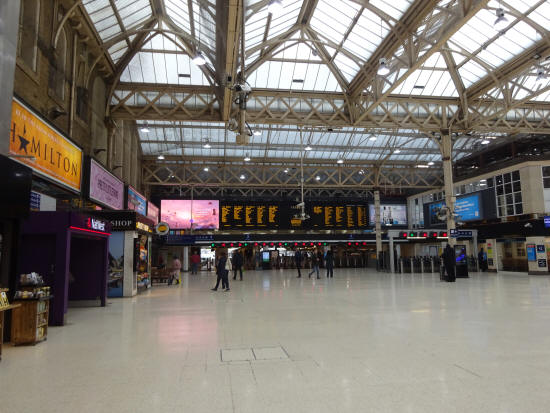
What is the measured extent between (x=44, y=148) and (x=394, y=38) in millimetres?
12495

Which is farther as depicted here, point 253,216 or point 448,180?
point 253,216

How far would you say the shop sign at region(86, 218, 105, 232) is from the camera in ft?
29.9

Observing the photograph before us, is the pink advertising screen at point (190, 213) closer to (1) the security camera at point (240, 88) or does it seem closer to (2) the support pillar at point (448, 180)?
(2) the support pillar at point (448, 180)

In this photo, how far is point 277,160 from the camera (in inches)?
1114

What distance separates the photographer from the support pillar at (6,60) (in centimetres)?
522

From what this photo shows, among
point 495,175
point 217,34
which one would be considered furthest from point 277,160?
point 217,34

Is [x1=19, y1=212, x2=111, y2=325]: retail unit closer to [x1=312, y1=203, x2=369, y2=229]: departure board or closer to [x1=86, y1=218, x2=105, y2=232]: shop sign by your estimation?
→ [x1=86, y1=218, x2=105, y2=232]: shop sign

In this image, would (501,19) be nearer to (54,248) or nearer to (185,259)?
(54,248)

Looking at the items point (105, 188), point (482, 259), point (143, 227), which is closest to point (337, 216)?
point (482, 259)

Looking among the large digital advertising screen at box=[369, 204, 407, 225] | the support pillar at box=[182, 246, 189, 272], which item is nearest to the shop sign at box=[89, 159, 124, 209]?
the support pillar at box=[182, 246, 189, 272]

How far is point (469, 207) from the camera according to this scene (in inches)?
1101

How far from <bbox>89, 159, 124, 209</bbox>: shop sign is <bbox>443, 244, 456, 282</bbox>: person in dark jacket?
14451 mm

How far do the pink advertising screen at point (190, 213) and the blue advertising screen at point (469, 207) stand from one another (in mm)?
18127

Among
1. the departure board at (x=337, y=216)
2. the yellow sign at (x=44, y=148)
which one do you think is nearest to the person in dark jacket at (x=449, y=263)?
the departure board at (x=337, y=216)
